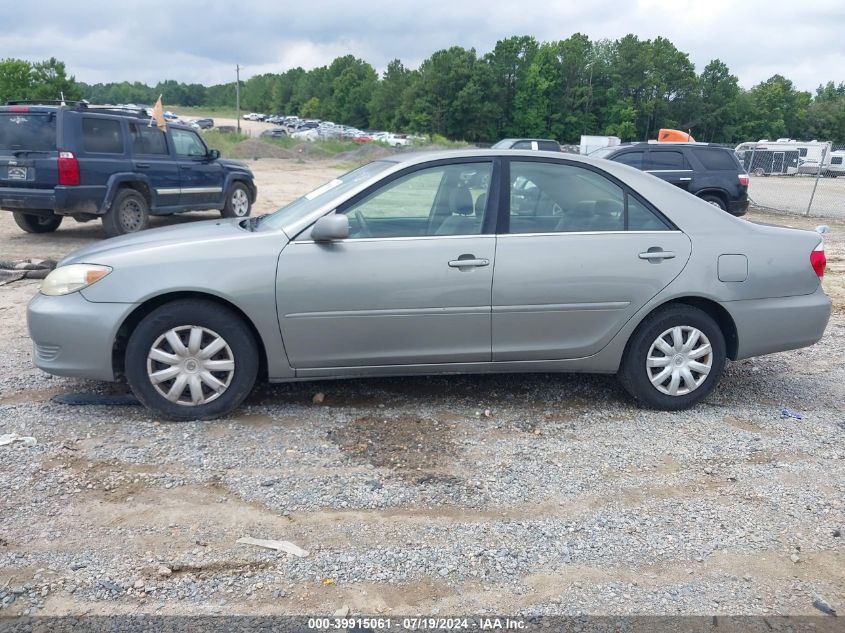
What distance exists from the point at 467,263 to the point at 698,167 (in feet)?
38.7

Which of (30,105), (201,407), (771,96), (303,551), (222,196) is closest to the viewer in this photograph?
(303,551)

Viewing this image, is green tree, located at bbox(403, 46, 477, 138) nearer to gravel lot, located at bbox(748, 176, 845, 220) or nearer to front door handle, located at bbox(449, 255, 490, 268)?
gravel lot, located at bbox(748, 176, 845, 220)

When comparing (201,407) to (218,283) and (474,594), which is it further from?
(474,594)

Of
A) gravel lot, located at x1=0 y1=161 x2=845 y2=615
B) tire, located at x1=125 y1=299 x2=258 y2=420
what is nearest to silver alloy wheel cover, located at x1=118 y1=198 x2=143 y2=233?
gravel lot, located at x1=0 y1=161 x2=845 y2=615

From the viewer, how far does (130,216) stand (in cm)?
1151

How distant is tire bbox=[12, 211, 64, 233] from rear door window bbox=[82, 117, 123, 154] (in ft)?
5.91

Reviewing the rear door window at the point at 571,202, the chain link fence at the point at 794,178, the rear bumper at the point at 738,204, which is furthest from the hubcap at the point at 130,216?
the chain link fence at the point at 794,178

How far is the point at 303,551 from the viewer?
318cm

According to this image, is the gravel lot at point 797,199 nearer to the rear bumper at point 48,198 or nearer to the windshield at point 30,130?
the rear bumper at point 48,198

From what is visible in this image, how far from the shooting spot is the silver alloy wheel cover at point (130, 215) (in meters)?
11.3

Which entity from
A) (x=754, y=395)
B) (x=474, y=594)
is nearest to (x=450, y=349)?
(x=474, y=594)

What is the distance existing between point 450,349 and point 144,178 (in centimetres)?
854

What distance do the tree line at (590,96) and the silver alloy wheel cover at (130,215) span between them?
73969 millimetres

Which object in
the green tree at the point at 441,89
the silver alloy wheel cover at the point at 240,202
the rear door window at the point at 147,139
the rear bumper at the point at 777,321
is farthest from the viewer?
the green tree at the point at 441,89
